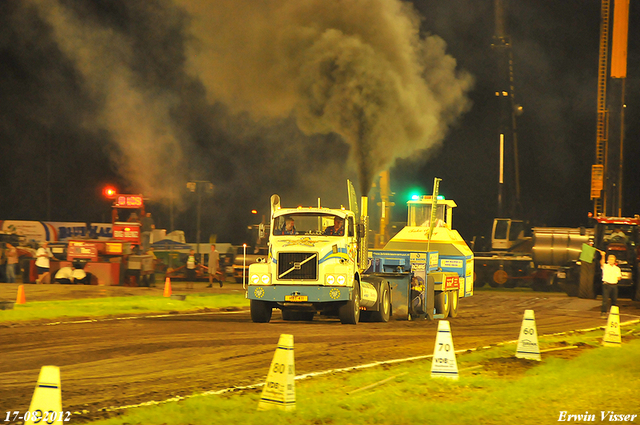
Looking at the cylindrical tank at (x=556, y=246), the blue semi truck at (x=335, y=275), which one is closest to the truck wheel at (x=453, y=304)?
the blue semi truck at (x=335, y=275)

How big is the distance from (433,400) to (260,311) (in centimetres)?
1025

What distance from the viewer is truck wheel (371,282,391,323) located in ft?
64.0

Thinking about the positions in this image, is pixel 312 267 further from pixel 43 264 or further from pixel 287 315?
pixel 43 264

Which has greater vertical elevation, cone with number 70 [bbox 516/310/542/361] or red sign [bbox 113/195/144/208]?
red sign [bbox 113/195/144/208]

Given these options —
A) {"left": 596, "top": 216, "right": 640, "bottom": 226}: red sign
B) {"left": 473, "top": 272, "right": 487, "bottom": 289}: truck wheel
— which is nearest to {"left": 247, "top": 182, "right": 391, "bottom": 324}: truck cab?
{"left": 596, "top": 216, "right": 640, "bottom": 226}: red sign

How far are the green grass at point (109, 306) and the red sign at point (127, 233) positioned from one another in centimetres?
990

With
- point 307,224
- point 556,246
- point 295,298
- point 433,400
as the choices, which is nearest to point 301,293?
point 295,298

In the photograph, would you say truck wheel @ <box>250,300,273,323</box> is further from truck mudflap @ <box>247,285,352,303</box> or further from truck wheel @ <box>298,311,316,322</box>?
truck wheel @ <box>298,311,316,322</box>

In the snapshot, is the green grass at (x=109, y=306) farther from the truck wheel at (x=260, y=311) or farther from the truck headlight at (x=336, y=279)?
the truck headlight at (x=336, y=279)

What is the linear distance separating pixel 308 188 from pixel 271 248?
42268 mm

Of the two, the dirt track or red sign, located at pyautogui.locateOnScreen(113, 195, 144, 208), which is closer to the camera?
the dirt track

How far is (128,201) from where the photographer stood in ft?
119

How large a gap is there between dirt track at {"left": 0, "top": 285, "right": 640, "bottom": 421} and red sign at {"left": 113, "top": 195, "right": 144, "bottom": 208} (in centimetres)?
1662

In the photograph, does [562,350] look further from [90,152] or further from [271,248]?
[90,152]
